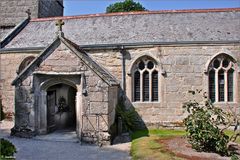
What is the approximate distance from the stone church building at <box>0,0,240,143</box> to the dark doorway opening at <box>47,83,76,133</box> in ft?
0.16

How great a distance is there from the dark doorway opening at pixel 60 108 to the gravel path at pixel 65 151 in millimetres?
1941

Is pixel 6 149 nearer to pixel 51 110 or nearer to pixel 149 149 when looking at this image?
pixel 149 149

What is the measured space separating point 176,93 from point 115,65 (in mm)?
3586

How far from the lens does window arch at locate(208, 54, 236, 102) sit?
560 inches

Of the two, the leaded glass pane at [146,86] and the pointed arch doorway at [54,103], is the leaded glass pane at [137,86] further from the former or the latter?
the pointed arch doorway at [54,103]

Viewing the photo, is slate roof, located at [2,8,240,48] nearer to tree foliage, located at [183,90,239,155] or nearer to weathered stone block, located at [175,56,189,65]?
weathered stone block, located at [175,56,189,65]

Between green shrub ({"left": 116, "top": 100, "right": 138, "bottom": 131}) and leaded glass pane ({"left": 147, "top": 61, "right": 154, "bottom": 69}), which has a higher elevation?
leaded glass pane ({"left": 147, "top": 61, "right": 154, "bottom": 69})

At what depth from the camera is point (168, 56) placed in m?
14.3

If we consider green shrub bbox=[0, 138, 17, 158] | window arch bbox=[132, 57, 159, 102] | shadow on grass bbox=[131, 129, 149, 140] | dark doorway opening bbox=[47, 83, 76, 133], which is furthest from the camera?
window arch bbox=[132, 57, 159, 102]

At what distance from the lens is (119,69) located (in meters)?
14.7

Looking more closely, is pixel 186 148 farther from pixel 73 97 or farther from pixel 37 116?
pixel 73 97

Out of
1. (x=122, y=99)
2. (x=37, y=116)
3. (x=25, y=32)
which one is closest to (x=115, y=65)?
(x=122, y=99)

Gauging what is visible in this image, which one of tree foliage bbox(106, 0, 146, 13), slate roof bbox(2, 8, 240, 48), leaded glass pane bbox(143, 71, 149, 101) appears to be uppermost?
tree foliage bbox(106, 0, 146, 13)

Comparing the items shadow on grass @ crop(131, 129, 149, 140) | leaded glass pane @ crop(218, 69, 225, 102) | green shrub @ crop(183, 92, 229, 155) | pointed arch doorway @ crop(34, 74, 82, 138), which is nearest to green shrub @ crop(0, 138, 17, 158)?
pointed arch doorway @ crop(34, 74, 82, 138)
